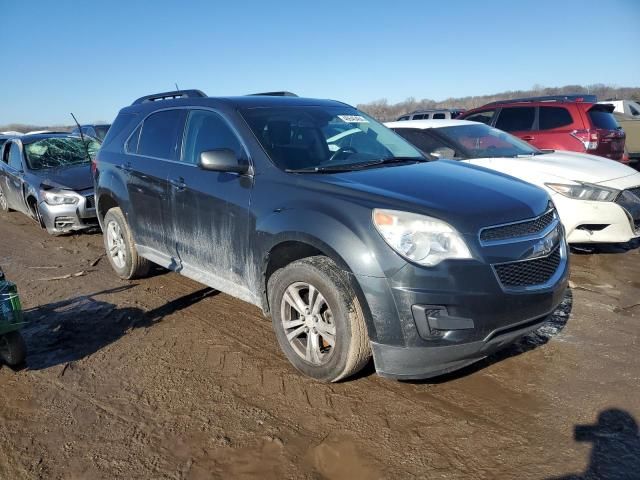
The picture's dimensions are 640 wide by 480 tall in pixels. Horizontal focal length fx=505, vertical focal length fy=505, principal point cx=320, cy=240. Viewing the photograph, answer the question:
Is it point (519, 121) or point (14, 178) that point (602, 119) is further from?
point (14, 178)

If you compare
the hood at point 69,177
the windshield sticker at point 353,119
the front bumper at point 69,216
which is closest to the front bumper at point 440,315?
the windshield sticker at point 353,119

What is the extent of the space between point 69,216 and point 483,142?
600 cm

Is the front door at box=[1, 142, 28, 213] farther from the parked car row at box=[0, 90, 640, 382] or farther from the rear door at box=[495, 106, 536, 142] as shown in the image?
the rear door at box=[495, 106, 536, 142]

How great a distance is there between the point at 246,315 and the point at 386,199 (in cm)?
205

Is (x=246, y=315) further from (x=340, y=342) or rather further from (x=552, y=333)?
(x=552, y=333)

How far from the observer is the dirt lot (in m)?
2.52

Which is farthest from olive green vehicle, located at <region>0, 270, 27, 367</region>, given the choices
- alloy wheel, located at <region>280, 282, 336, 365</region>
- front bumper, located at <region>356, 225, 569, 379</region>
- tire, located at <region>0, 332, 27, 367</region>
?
front bumper, located at <region>356, 225, 569, 379</region>

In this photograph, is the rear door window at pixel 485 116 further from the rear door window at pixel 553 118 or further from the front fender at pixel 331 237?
the front fender at pixel 331 237

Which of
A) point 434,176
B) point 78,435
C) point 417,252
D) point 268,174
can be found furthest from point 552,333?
point 78,435

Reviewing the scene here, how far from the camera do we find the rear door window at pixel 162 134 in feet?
14.5

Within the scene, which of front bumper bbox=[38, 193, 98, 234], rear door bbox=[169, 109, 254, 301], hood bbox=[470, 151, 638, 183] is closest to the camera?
rear door bbox=[169, 109, 254, 301]

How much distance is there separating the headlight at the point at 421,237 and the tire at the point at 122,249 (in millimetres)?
3248

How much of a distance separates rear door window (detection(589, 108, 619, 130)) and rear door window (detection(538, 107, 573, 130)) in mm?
340

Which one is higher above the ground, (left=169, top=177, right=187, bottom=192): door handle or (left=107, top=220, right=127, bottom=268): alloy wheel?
(left=169, top=177, right=187, bottom=192): door handle
